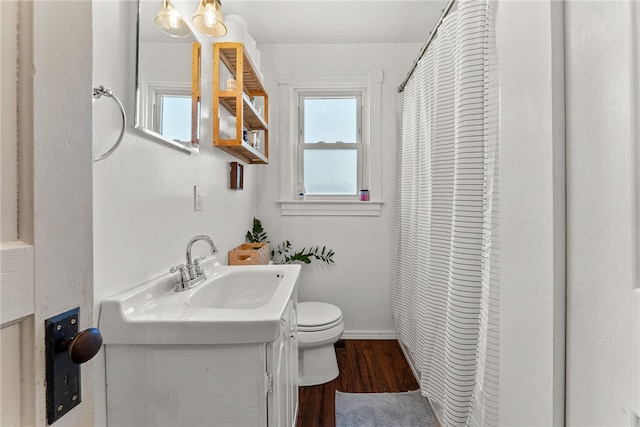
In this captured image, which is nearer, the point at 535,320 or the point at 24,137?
the point at 24,137

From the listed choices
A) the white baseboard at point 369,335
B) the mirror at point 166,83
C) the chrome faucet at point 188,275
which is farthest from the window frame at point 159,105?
the white baseboard at point 369,335

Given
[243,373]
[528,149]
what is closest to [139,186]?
[243,373]

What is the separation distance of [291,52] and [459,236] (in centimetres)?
203

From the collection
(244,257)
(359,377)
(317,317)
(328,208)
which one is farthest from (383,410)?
(328,208)

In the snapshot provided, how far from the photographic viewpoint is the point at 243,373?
813 millimetres

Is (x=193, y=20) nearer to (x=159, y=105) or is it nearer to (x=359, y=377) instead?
(x=159, y=105)

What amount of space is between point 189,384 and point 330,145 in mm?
2020

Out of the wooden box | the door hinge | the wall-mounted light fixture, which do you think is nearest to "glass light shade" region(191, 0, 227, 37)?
the wall-mounted light fixture

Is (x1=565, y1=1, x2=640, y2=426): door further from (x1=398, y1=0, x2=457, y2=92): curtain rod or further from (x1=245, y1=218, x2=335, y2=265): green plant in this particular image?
(x1=245, y1=218, x2=335, y2=265): green plant

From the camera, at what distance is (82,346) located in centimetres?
40

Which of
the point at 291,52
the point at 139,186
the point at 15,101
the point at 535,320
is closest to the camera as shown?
the point at 15,101

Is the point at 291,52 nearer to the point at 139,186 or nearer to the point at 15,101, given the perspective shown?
the point at 139,186

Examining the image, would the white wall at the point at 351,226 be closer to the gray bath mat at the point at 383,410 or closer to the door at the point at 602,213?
the gray bath mat at the point at 383,410

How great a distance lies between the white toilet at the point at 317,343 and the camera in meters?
A: 1.74
